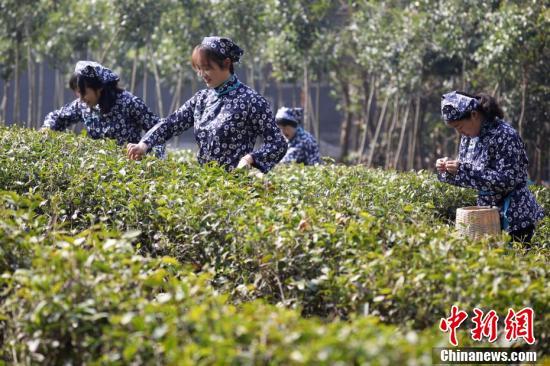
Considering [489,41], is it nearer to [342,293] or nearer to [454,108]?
[454,108]

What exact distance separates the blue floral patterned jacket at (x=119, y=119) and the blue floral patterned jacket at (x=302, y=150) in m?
3.89

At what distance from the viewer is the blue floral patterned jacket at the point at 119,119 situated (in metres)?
7.46

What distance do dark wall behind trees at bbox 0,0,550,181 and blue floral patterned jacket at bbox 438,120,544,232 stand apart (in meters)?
9.91

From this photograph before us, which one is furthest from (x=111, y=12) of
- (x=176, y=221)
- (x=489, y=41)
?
(x=176, y=221)

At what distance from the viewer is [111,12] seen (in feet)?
83.3

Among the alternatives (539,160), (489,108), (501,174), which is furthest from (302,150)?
(539,160)

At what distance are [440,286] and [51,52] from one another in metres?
25.0

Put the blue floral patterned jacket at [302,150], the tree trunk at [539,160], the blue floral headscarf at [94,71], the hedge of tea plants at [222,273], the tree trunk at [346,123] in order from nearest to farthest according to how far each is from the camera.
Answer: the hedge of tea plants at [222,273] → the blue floral headscarf at [94,71] → the blue floral patterned jacket at [302,150] → the tree trunk at [539,160] → the tree trunk at [346,123]

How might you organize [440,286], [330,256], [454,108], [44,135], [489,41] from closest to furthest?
1. [440,286]
2. [330,256]
3. [454,108]
4. [44,135]
5. [489,41]

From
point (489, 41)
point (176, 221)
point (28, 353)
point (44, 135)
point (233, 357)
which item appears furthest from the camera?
point (489, 41)

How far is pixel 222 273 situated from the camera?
4750 mm

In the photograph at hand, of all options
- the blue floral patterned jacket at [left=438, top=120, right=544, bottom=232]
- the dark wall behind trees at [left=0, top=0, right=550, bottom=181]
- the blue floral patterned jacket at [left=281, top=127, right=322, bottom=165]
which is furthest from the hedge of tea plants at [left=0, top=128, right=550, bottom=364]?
the dark wall behind trees at [left=0, top=0, right=550, bottom=181]

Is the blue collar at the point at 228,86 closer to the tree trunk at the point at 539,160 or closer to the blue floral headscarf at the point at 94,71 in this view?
the blue floral headscarf at the point at 94,71

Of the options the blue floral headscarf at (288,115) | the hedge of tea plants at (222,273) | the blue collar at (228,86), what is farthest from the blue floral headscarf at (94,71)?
the blue floral headscarf at (288,115)
